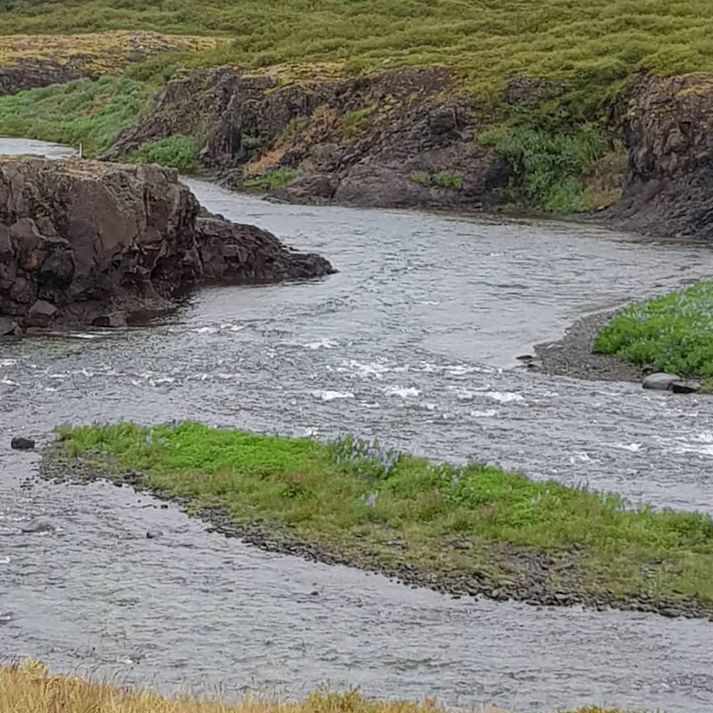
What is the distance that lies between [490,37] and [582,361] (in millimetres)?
53517

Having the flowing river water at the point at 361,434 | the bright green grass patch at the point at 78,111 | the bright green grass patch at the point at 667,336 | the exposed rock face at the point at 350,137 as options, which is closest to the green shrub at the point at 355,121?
the exposed rock face at the point at 350,137

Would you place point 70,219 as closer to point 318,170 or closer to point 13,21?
point 318,170

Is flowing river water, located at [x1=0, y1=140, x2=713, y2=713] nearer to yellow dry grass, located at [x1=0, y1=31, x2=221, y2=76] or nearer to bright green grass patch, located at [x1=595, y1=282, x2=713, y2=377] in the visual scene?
bright green grass patch, located at [x1=595, y1=282, x2=713, y2=377]

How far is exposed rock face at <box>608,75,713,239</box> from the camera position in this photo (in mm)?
53594

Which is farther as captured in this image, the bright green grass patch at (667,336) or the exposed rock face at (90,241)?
the exposed rock face at (90,241)

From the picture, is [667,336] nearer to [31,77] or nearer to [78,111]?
[78,111]

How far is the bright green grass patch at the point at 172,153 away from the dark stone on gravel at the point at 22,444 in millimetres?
52124

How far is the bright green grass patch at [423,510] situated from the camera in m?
17.9

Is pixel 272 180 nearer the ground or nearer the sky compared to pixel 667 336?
nearer the ground

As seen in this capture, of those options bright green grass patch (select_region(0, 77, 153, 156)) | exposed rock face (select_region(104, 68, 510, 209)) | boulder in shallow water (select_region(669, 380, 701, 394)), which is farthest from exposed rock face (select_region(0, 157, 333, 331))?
bright green grass patch (select_region(0, 77, 153, 156))

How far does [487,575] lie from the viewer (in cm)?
1764

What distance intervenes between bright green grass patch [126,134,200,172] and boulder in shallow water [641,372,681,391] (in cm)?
4945

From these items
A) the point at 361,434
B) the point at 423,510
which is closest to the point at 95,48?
the point at 361,434

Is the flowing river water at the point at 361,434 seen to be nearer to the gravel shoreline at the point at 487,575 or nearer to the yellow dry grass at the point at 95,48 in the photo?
the gravel shoreline at the point at 487,575
